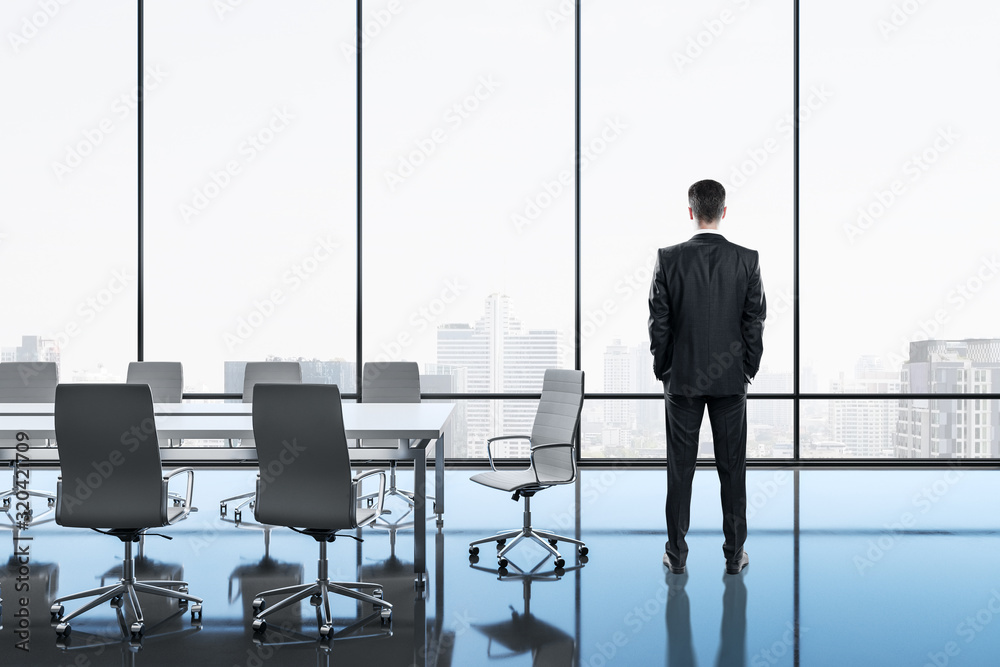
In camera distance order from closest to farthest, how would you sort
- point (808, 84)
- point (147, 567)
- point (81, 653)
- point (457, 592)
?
point (81, 653), point (457, 592), point (147, 567), point (808, 84)

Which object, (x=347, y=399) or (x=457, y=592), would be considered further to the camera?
(x=347, y=399)

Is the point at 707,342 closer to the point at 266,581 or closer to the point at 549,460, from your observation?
the point at 549,460

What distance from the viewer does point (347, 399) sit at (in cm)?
656

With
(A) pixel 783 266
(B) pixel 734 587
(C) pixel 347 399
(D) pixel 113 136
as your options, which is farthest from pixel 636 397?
(D) pixel 113 136

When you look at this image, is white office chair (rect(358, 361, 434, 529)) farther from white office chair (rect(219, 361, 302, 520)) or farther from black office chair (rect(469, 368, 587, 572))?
black office chair (rect(469, 368, 587, 572))

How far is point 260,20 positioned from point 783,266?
5308 mm

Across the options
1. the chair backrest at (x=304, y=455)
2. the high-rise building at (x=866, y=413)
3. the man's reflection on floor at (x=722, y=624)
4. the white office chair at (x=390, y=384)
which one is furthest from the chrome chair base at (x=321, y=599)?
the high-rise building at (x=866, y=413)

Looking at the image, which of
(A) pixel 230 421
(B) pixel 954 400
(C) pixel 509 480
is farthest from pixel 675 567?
(B) pixel 954 400

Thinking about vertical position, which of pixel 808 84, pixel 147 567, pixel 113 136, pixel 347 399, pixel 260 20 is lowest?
pixel 147 567

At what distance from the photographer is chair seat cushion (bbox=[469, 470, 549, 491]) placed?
363 centimetres

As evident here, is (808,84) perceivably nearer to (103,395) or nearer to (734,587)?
(734,587)

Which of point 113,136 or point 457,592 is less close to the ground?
point 113,136

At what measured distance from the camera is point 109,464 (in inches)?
111

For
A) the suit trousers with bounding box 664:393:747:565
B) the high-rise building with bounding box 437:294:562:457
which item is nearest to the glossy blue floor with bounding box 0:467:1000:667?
the suit trousers with bounding box 664:393:747:565
